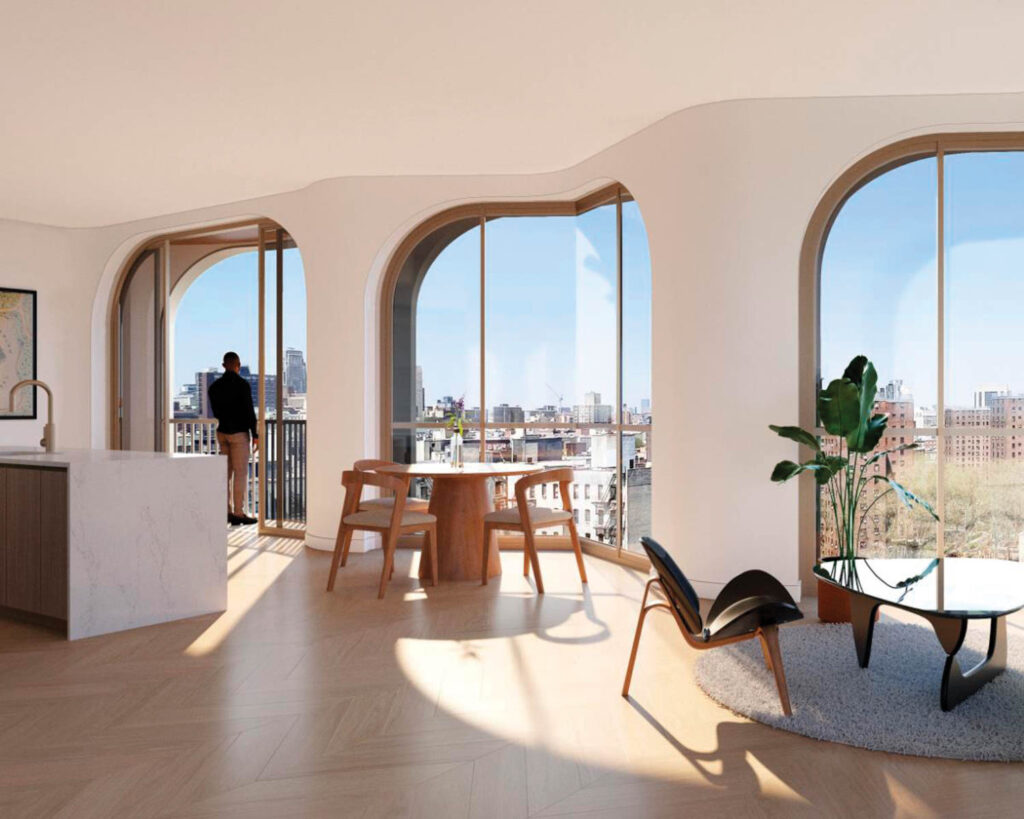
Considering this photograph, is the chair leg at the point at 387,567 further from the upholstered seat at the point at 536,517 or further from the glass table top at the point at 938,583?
the glass table top at the point at 938,583

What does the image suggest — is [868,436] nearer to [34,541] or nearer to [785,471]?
[785,471]

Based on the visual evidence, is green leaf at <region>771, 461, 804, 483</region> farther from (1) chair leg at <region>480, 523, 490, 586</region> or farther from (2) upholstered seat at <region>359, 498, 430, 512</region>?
(2) upholstered seat at <region>359, 498, 430, 512</region>

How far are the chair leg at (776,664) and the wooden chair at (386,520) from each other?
2530mm

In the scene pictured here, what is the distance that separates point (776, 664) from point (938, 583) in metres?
0.95

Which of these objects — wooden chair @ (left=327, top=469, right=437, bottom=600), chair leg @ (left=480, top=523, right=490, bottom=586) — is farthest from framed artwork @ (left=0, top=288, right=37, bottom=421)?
chair leg @ (left=480, top=523, right=490, bottom=586)

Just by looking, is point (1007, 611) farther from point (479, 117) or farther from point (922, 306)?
point (479, 117)

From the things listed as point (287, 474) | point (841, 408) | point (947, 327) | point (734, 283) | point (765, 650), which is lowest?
point (765, 650)

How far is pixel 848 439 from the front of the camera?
474 centimetres

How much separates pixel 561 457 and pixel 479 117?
2.66 meters

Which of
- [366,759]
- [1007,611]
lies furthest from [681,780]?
[1007,611]

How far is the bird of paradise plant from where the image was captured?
4678 millimetres

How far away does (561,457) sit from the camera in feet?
22.4

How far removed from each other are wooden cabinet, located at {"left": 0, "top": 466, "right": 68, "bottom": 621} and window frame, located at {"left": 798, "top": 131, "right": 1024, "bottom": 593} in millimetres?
4116

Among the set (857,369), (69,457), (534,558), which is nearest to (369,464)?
(534,558)
